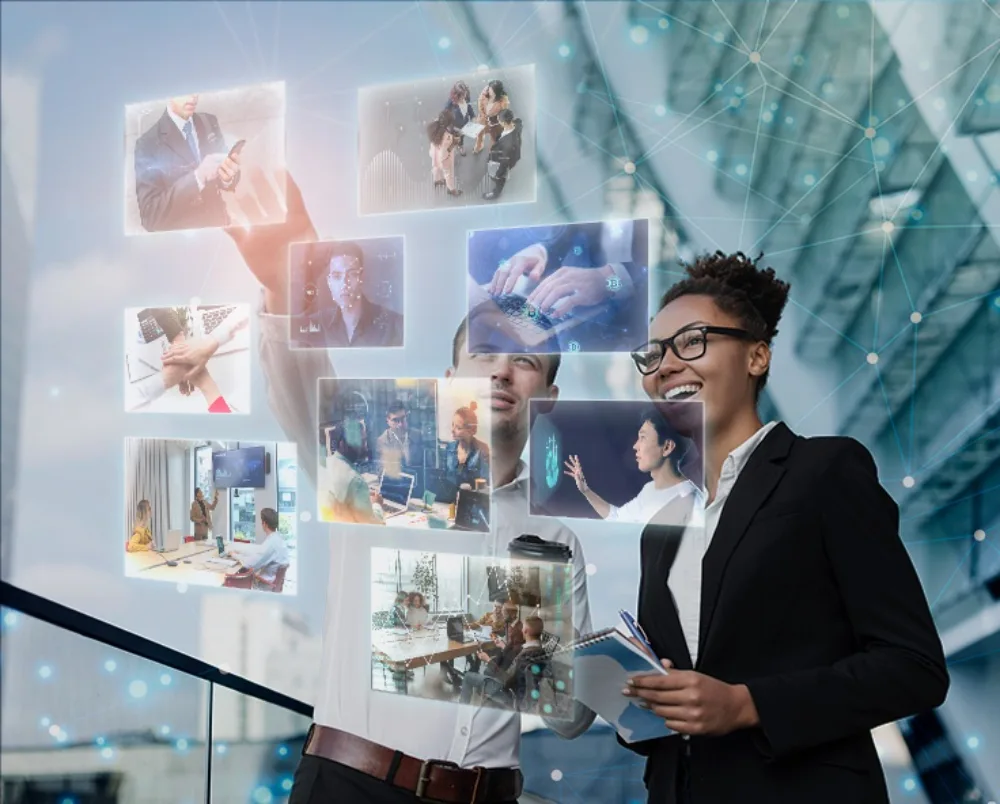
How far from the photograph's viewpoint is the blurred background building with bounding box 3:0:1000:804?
62.4 inches

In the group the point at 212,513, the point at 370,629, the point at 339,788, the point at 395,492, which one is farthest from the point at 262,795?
the point at 395,492

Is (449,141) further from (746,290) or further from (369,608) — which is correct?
(369,608)

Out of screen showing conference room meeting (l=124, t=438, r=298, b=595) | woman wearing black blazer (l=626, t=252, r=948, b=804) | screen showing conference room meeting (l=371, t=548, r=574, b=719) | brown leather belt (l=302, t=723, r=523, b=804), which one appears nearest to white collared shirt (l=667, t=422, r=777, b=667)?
woman wearing black blazer (l=626, t=252, r=948, b=804)

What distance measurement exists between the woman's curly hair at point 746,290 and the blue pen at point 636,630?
0.47 meters

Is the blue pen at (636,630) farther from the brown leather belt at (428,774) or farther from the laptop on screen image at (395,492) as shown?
the laptop on screen image at (395,492)

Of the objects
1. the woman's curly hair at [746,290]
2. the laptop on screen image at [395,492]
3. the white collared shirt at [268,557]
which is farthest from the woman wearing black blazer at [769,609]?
the white collared shirt at [268,557]

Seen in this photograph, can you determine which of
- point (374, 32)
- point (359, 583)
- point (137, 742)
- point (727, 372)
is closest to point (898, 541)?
point (727, 372)

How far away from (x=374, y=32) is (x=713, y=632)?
1.40m

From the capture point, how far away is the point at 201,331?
2205 mm

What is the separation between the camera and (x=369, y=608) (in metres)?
2.06

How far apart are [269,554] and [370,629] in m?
0.30

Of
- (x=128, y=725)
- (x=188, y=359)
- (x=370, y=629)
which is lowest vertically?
(x=128, y=725)

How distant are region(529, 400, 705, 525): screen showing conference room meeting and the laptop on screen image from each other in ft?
0.92

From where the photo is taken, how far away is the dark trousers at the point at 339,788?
6.24 ft
